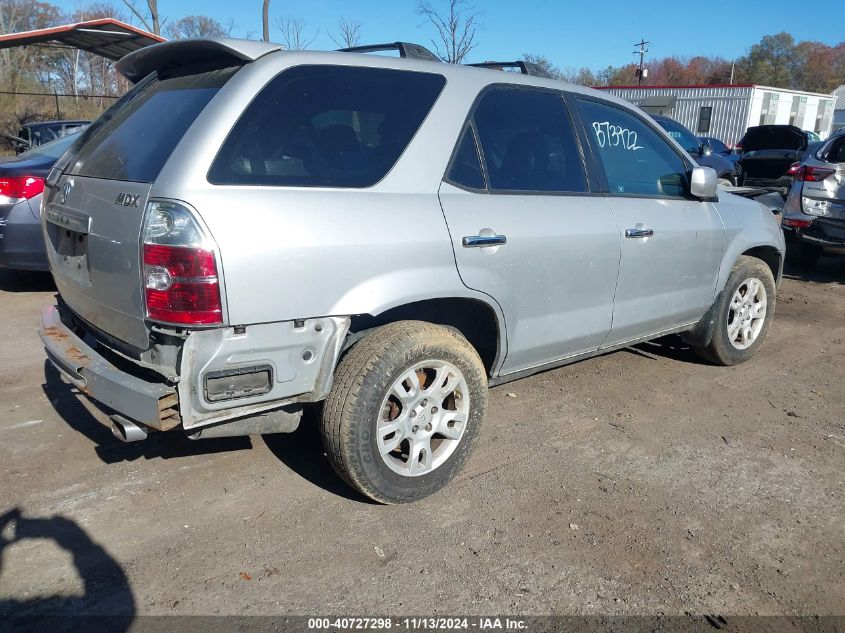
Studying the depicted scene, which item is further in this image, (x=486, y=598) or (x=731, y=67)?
(x=731, y=67)

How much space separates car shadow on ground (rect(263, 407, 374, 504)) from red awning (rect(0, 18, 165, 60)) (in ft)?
36.2

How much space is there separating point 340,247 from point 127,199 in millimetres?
832

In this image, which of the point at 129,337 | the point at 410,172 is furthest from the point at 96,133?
the point at 410,172

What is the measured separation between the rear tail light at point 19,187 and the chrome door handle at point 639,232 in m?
5.22

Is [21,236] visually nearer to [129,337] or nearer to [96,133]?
[96,133]

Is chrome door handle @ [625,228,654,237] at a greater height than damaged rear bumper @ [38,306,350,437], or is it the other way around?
chrome door handle @ [625,228,654,237]

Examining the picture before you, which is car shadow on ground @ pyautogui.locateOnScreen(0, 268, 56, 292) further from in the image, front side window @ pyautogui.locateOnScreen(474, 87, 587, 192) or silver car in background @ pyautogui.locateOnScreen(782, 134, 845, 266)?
silver car in background @ pyautogui.locateOnScreen(782, 134, 845, 266)

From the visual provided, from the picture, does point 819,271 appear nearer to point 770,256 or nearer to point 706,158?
point 770,256

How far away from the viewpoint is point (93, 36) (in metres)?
13.4

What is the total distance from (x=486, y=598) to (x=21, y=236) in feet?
18.2

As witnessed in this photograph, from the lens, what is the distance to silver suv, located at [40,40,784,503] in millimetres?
2566

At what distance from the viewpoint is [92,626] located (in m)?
2.40

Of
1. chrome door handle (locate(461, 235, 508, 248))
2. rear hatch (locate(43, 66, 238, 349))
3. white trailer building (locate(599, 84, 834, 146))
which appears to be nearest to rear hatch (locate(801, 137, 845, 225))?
chrome door handle (locate(461, 235, 508, 248))

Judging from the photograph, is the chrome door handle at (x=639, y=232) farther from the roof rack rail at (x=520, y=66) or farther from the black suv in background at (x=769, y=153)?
the black suv in background at (x=769, y=153)
